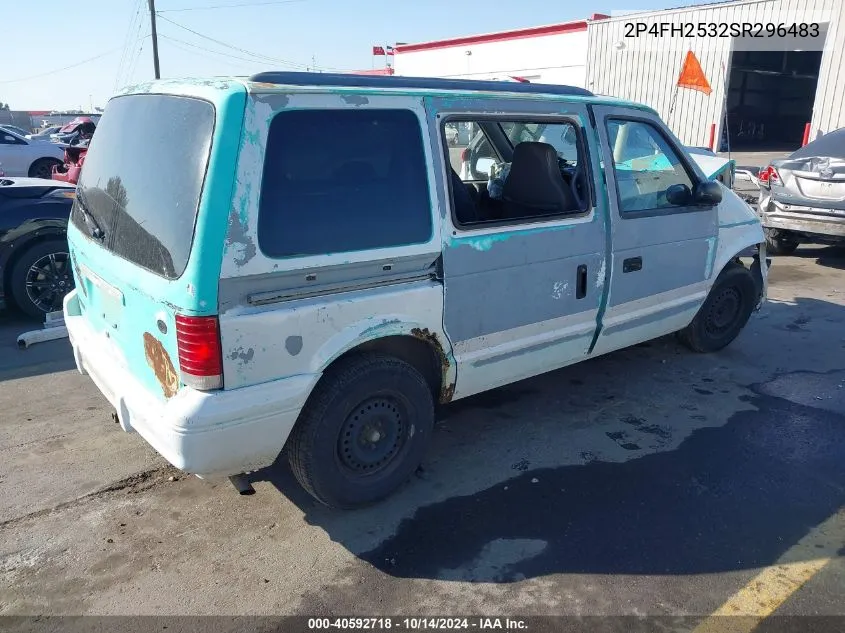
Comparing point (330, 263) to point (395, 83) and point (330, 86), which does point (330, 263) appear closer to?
point (330, 86)

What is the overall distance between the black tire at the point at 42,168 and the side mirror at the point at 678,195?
15.7m

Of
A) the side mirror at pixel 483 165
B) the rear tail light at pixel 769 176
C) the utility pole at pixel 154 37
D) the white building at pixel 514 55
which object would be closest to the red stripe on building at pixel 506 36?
the white building at pixel 514 55

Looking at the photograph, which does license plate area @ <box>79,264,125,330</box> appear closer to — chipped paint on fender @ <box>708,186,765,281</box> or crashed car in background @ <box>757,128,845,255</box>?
chipped paint on fender @ <box>708,186,765,281</box>

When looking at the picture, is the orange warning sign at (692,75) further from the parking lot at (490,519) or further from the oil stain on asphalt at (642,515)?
the oil stain on asphalt at (642,515)

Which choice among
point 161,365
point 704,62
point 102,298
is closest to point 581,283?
point 161,365

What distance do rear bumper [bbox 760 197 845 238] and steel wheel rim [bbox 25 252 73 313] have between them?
27.0 feet

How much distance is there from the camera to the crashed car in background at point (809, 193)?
791 centimetres

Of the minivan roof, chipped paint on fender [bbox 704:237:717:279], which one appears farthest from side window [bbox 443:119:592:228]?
chipped paint on fender [bbox 704:237:717:279]

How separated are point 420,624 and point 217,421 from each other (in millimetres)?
1130

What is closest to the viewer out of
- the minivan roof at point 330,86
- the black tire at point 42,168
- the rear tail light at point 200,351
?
the rear tail light at point 200,351

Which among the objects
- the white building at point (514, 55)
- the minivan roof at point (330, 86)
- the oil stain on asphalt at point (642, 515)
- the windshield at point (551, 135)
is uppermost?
the white building at point (514, 55)

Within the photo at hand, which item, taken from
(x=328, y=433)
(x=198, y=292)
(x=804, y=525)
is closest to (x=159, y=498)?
(x=328, y=433)

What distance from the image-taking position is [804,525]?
10.6 ft

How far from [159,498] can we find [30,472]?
82 cm
